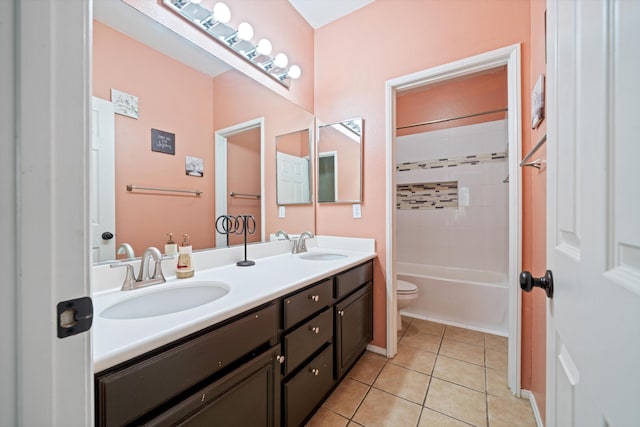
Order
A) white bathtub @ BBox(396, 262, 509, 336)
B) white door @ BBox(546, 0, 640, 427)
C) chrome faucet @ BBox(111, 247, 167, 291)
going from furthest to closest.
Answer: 1. white bathtub @ BBox(396, 262, 509, 336)
2. chrome faucet @ BBox(111, 247, 167, 291)
3. white door @ BBox(546, 0, 640, 427)

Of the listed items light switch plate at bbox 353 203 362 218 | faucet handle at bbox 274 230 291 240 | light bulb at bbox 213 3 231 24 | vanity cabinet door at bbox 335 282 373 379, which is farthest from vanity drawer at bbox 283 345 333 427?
light bulb at bbox 213 3 231 24

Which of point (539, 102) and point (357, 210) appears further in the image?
point (357, 210)

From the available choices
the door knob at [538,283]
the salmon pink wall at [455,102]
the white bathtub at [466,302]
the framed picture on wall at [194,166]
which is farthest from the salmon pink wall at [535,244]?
the framed picture on wall at [194,166]

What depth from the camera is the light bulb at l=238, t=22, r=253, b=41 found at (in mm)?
1535

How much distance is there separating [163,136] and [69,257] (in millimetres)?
1012

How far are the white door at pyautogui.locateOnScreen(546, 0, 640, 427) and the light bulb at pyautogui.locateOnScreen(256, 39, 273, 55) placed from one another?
1.59 metres

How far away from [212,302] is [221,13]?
1.55 meters

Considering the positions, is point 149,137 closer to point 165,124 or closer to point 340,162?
point 165,124

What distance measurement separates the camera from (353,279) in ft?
5.30

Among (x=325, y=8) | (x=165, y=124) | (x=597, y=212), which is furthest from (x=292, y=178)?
(x=597, y=212)

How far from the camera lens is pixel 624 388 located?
31 centimetres

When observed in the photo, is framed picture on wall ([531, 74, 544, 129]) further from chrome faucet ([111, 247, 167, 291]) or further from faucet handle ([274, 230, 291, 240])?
chrome faucet ([111, 247, 167, 291])

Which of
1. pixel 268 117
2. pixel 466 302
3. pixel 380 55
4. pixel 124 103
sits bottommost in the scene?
pixel 466 302

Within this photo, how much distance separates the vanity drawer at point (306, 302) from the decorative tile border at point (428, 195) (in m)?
2.22
